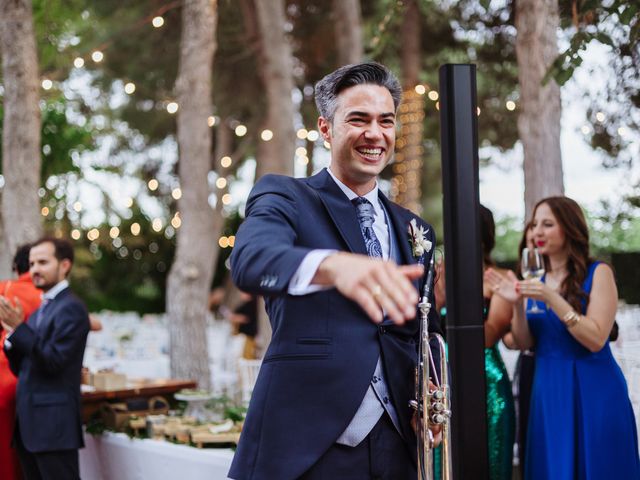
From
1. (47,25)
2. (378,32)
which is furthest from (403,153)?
(378,32)

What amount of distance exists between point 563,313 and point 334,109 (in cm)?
179

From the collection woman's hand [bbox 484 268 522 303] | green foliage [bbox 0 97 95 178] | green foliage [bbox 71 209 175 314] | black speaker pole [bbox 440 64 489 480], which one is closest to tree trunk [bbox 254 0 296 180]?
green foliage [bbox 0 97 95 178]

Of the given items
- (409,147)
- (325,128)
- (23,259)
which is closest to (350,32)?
(409,147)

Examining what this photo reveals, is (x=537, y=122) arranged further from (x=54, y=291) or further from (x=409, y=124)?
(x=409, y=124)

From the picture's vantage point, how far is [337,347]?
204 centimetres

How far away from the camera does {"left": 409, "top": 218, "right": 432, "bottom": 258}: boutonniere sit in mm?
2242

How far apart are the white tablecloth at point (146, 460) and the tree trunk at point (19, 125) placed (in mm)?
2665

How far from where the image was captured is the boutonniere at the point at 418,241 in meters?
2.24

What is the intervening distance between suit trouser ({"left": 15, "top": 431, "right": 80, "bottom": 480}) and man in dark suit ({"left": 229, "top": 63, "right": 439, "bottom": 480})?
2904mm

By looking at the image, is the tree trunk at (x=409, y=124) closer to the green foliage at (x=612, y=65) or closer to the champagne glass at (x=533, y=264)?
the green foliage at (x=612, y=65)

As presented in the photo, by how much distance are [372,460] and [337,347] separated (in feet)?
1.04

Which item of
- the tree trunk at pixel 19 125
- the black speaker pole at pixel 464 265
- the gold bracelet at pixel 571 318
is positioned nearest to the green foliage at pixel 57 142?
the tree trunk at pixel 19 125

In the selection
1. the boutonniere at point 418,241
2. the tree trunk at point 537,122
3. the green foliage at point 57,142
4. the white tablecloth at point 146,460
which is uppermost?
the green foliage at point 57,142

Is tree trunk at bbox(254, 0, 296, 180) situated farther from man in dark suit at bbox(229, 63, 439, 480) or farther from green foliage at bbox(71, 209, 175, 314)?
green foliage at bbox(71, 209, 175, 314)
